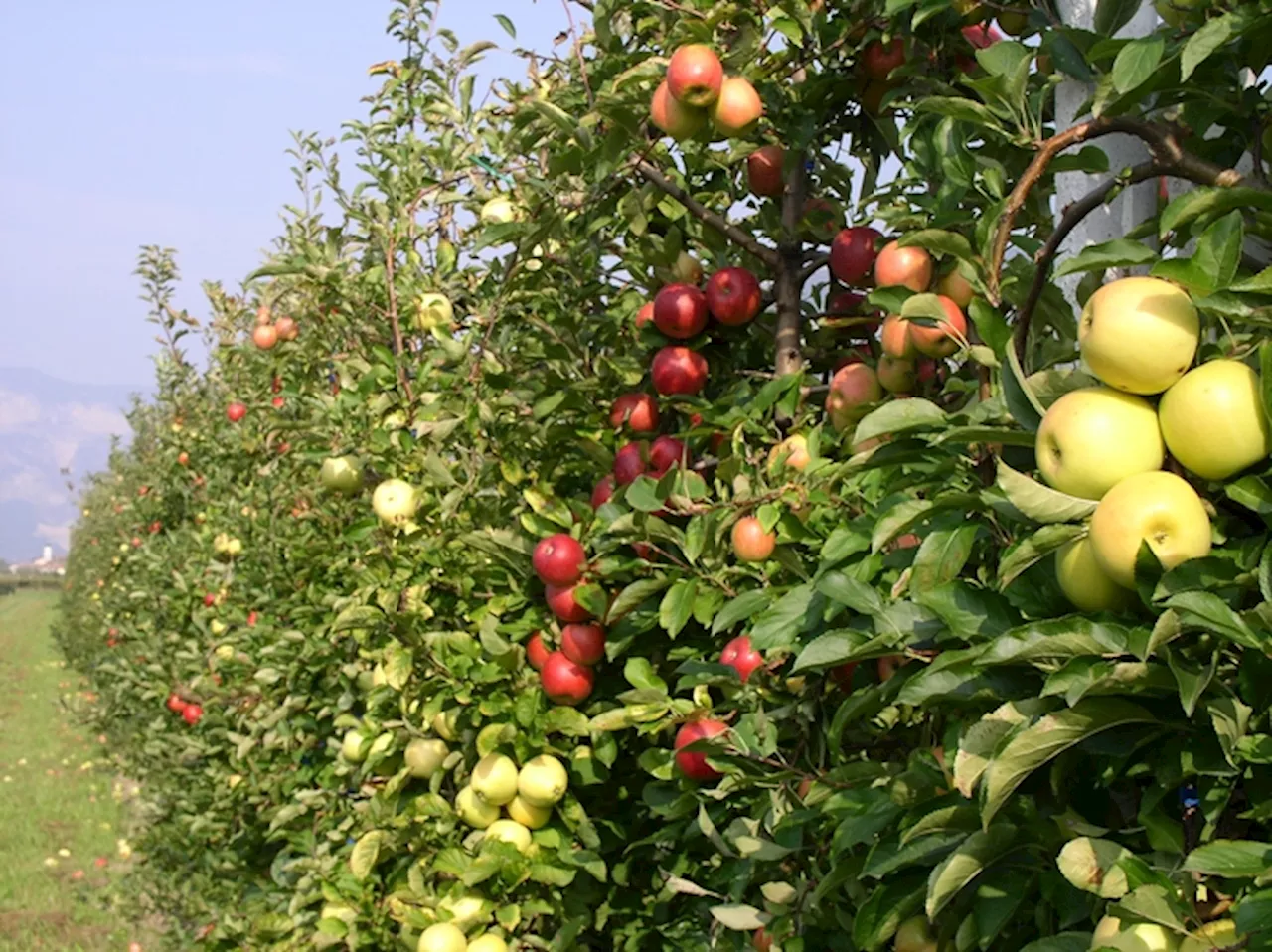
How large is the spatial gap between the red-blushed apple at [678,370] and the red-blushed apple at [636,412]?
0.18 ft

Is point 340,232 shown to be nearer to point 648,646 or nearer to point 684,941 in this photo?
point 648,646

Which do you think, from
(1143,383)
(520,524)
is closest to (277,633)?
(520,524)

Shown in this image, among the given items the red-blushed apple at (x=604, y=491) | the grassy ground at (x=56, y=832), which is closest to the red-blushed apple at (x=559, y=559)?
the red-blushed apple at (x=604, y=491)

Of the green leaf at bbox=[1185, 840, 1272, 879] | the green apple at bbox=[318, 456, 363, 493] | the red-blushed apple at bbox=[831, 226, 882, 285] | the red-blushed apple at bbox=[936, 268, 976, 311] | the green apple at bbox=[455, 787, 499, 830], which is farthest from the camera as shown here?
the green apple at bbox=[318, 456, 363, 493]

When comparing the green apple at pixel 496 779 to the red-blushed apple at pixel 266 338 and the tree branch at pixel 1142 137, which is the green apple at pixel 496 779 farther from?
the red-blushed apple at pixel 266 338

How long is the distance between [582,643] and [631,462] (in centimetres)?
33

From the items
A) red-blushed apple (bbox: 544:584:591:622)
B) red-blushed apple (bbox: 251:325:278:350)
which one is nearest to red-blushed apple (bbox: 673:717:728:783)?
red-blushed apple (bbox: 544:584:591:622)

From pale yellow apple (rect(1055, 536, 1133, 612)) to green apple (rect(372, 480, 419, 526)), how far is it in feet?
6.52

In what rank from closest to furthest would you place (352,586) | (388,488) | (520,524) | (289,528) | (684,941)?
(684,941) < (520,524) < (388,488) < (352,586) < (289,528)

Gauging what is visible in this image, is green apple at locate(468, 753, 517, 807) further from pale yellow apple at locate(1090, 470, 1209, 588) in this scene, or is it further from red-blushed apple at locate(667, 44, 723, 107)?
pale yellow apple at locate(1090, 470, 1209, 588)

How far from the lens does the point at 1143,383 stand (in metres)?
0.92

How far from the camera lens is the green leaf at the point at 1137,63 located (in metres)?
0.98

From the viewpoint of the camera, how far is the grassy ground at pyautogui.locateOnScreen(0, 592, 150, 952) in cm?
716

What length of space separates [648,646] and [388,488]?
87 centimetres
